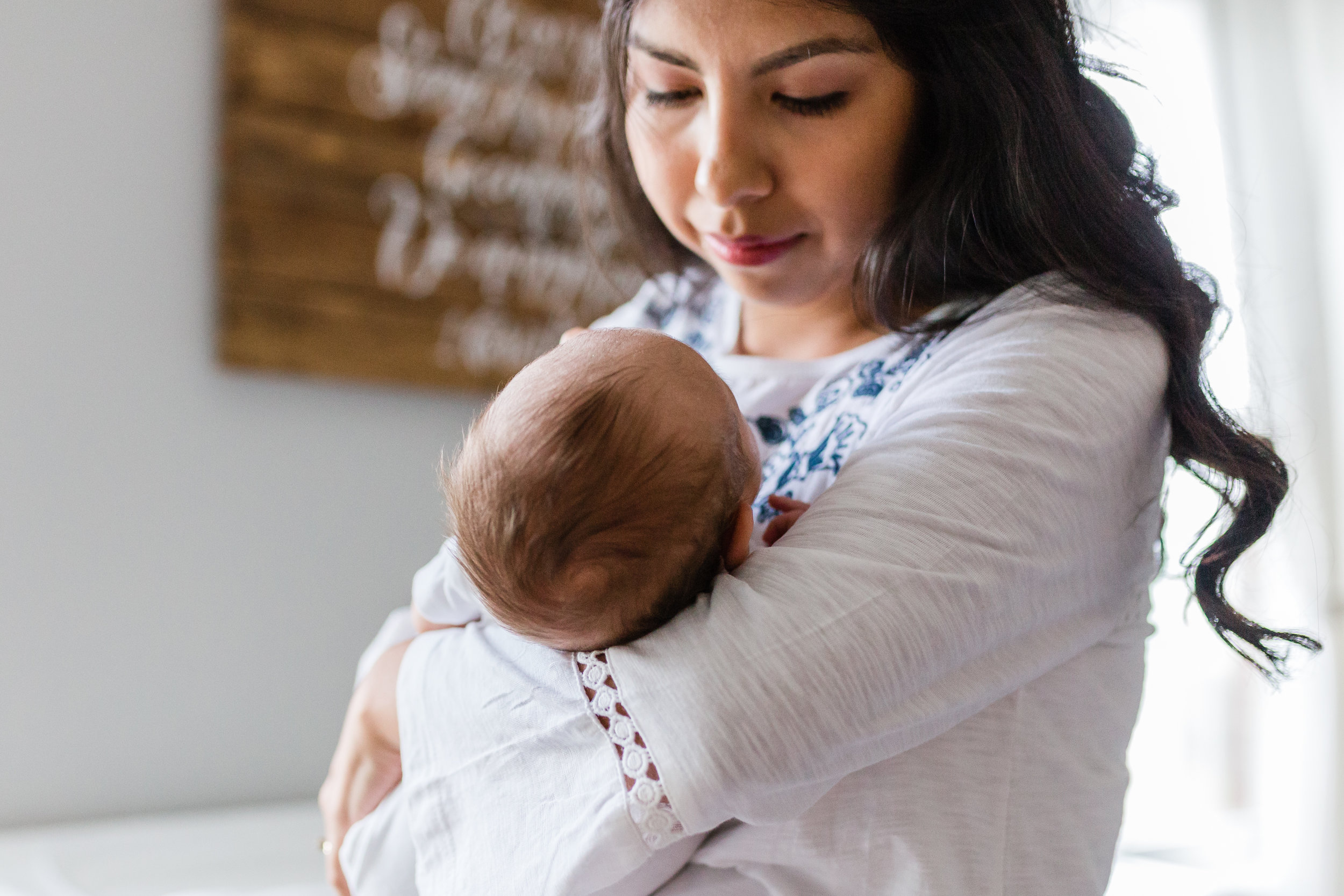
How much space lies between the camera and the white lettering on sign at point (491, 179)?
6.42 ft

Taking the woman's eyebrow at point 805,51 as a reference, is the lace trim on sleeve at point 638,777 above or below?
below

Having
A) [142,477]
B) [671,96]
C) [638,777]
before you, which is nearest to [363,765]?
[638,777]

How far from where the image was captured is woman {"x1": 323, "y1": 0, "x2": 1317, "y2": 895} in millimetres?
624

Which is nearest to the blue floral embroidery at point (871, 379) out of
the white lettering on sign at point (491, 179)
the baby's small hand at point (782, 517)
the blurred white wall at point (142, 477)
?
the baby's small hand at point (782, 517)

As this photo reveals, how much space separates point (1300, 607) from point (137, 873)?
2.49 metres

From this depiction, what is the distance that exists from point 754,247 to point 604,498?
28 centimetres

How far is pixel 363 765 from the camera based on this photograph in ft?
2.90

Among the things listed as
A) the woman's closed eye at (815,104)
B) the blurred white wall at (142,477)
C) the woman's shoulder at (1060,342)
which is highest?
the woman's closed eye at (815,104)

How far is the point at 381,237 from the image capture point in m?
1.94

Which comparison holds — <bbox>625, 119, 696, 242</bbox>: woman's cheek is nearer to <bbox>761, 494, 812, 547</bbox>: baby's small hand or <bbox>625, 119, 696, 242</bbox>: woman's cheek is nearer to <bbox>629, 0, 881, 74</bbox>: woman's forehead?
<bbox>629, 0, 881, 74</bbox>: woman's forehead

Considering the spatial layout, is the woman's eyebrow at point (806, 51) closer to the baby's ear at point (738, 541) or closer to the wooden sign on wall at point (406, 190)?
the baby's ear at point (738, 541)

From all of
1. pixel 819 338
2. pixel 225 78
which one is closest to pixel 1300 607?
pixel 819 338

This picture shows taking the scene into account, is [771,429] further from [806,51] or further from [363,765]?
[363,765]

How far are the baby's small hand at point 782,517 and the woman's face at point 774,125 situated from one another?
18 centimetres
